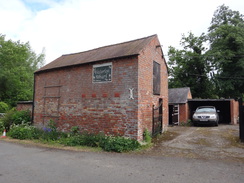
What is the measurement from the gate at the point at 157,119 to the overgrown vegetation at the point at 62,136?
7.40 ft

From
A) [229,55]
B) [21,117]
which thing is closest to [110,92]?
[21,117]

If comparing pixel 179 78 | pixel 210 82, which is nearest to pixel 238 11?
pixel 210 82

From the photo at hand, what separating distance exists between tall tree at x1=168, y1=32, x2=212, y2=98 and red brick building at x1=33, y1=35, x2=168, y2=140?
20.8 meters

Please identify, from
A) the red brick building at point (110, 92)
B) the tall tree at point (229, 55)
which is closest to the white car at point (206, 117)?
the red brick building at point (110, 92)

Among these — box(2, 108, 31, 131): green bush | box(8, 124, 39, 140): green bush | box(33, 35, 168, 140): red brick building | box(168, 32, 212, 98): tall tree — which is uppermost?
box(168, 32, 212, 98): tall tree

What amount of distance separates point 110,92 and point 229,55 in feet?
68.3

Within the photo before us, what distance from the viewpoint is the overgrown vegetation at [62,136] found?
691 cm

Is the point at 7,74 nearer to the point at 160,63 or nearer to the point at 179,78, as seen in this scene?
the point at 160,63

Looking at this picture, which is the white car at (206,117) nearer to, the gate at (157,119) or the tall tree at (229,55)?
the gate at (157,119)

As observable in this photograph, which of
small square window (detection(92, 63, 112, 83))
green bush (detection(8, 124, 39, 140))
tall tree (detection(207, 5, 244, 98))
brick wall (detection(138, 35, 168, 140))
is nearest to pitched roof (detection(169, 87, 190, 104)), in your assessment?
brick wall (detection(138, 35, 168, 140))

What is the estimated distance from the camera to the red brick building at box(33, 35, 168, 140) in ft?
25.3

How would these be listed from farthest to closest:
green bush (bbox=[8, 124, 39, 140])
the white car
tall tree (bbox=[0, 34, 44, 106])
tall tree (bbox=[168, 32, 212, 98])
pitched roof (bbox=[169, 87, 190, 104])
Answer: tall tree (bbox=[168, 32, 212, 98]) → tall tree (bbox=[0, 34, 44, 106]) → pitched roof (bbox=[169, 87, 190, 104]) → the white car → green bush (bbox=[8, 124, 39, 140])

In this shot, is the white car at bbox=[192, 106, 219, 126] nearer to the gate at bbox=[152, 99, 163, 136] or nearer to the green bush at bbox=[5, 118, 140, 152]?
the gate at bbox=[152, 99, 163, 136]

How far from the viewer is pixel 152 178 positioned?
4125mm
